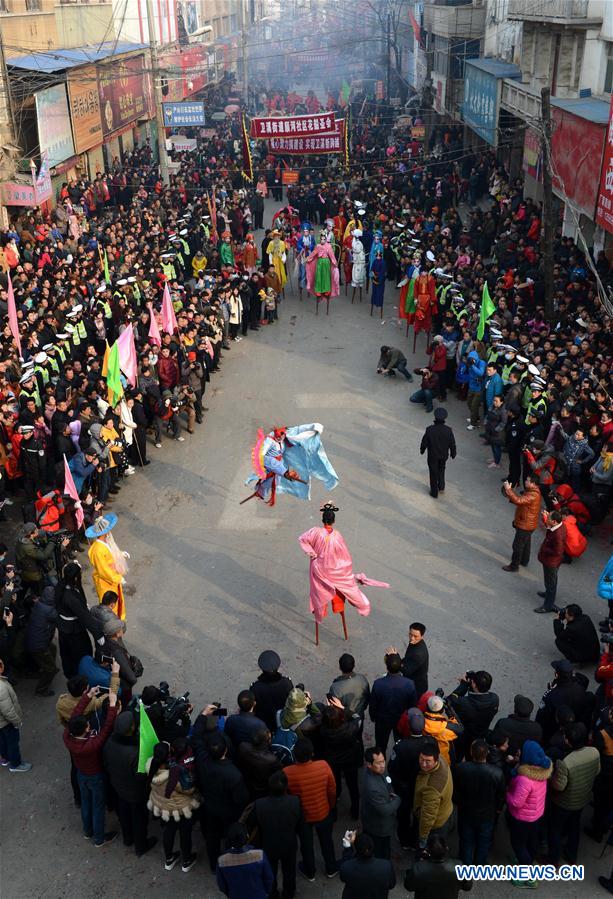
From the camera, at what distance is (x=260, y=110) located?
54094 mm

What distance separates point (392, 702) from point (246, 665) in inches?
87.0

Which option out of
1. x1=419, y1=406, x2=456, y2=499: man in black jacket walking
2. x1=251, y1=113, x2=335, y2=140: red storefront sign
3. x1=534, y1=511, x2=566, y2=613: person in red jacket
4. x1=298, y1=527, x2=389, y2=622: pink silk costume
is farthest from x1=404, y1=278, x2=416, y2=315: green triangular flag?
x1=251, y1=113, x2=335, y2=140: red storefront sign

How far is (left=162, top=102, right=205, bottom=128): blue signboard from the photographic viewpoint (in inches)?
1021

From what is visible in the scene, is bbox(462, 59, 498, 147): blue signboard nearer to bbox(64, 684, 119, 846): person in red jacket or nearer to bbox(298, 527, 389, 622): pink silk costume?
bbox(298, 527, 389, 622): pink silk costume

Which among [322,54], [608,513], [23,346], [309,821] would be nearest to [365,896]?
[309,821]

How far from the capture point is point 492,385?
1297cm

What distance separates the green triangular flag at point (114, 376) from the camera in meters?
12.1

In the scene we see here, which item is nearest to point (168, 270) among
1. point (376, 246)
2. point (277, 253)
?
point (277, 253)

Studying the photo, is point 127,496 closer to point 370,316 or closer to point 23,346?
point 23,346

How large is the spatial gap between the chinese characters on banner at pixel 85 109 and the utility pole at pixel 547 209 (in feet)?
48.4

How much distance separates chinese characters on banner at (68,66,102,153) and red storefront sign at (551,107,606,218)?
46.0 ft

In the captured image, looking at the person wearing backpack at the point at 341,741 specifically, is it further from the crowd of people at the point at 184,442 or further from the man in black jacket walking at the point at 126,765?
the man in black jacket walking at the point at 126,765

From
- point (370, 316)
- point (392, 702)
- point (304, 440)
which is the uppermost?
point (304, 440)

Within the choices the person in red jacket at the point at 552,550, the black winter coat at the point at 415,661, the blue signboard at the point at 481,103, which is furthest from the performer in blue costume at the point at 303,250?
the black winter coat at the point at 415,661
